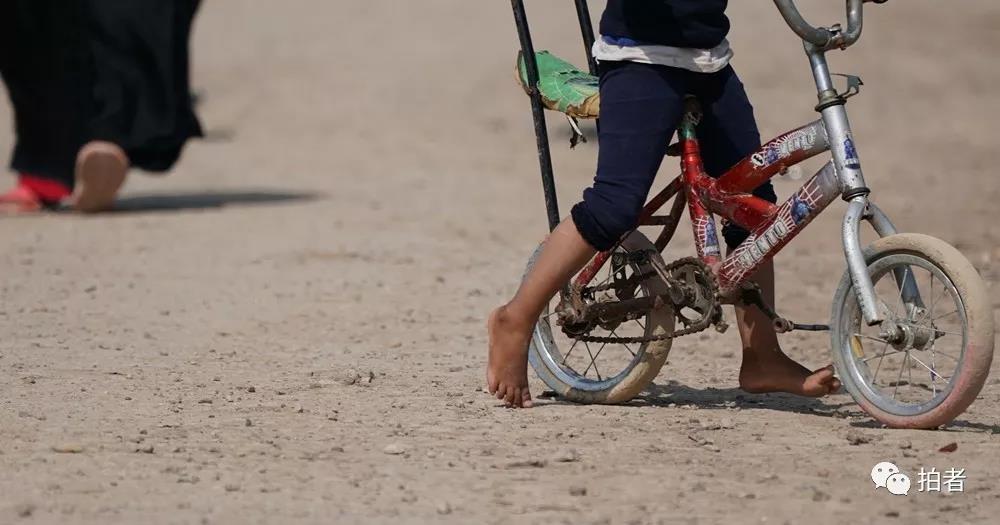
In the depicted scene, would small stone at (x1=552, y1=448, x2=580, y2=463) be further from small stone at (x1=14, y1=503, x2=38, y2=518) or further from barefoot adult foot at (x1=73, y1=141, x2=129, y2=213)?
barefoot adult foot at (x1=73, y1=141, x2=129, y2=213)

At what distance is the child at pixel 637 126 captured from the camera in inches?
175

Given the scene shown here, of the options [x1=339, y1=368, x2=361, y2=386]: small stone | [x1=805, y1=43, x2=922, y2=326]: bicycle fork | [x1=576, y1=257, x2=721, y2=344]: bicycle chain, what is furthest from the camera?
[x1=339, y1=368, x2=361, y2=386]: small stone

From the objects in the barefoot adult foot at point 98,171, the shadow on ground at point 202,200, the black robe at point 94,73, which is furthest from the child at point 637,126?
the shadow on ground at point 202,200

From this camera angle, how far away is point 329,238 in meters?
8.88

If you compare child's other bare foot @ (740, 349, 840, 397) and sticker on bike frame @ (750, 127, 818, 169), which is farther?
child's other bare foot @ (740, 349, 840, 397)

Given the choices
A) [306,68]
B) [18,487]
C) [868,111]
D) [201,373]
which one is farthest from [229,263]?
[306,68]

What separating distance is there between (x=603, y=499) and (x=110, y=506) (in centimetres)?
106

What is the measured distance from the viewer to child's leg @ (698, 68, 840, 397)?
15.3ft

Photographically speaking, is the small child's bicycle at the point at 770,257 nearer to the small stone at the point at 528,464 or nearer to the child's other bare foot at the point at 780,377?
the child's other bare foot at the point at 780,377

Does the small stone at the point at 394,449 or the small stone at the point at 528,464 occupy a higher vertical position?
the small stone at the point at 528,464

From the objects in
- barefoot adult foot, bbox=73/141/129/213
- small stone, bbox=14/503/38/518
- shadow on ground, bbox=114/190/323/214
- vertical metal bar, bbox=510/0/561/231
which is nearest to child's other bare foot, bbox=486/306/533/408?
vertical metal bar, bbox=510/0/561/231

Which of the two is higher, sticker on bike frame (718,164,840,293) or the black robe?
sticker on bike frame (718,164,840,293)

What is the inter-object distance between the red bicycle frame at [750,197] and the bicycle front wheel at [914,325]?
0.21 meters

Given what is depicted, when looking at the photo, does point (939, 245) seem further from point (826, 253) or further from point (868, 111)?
point (868, 111)
